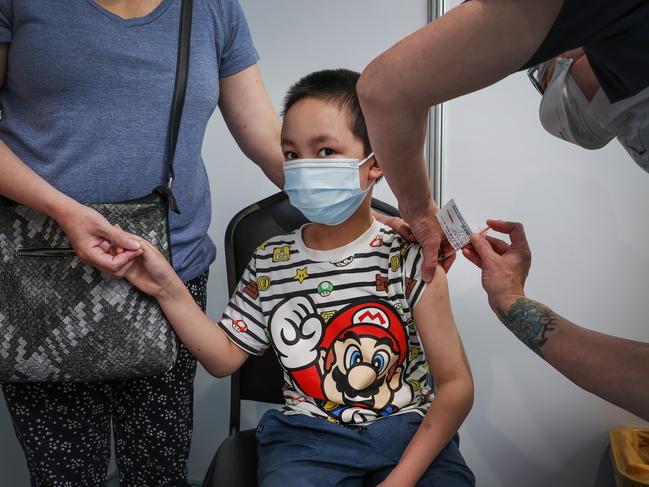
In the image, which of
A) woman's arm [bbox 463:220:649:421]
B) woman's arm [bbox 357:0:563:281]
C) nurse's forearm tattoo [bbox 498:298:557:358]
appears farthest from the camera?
nurse's forearm tattoo [bbox 498:298:557:358]

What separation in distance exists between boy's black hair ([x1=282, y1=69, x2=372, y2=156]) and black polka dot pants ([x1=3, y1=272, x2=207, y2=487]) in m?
0.44

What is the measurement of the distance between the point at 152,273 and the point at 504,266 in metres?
0.59

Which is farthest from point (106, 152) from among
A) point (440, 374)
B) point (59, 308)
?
point (440, 374)

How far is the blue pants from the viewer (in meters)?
0.99

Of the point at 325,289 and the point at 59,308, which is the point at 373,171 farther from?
the point at 59,308

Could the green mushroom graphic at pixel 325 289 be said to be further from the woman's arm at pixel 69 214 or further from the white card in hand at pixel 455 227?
the woman's arm at pixel 69 214

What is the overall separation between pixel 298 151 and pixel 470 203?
68cm

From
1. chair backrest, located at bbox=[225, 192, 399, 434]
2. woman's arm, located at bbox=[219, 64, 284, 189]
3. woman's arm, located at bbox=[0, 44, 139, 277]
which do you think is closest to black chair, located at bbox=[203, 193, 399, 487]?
chair backrest, located at bbox=[225, 192, 399, 434]

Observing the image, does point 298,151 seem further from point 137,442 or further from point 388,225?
point 137,442

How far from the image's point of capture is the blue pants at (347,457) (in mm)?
992

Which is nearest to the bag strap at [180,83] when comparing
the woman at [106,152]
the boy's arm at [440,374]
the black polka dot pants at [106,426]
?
the woman at [106,152]

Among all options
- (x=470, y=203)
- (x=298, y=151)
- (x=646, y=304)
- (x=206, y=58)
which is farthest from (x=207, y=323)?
(x=646, y=304)

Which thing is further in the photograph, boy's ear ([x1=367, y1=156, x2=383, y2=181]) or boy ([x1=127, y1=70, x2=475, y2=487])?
boy's ear ([x1=367, y1=156, x2=383, y2=181])

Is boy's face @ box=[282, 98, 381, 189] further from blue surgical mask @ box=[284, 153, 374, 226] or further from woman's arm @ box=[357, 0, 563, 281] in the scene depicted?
woman's arm @ box=[357, 0, 563, 281]
